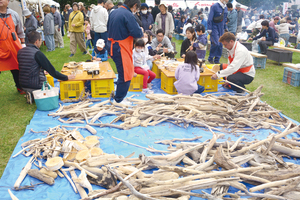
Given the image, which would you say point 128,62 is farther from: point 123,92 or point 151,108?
point 151,108

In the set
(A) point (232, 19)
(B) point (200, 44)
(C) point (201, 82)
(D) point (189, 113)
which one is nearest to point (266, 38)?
(A) point (232, 19)

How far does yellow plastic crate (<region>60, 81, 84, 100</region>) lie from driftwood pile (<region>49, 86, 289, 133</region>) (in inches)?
21.4

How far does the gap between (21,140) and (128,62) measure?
2100 mm

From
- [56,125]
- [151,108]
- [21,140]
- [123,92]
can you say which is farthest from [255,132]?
[21,140]

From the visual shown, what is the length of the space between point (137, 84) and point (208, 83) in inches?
65.1

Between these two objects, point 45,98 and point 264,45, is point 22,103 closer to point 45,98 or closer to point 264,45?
point 45,98

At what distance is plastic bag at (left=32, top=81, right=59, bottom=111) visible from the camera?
176 inches

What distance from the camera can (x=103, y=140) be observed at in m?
3.53

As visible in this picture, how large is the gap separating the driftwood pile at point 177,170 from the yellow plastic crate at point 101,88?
6.68ft

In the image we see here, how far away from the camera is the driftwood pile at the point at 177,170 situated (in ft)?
7.41

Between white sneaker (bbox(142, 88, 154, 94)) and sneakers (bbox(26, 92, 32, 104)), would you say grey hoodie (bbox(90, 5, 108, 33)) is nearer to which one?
white sneaker (bbox(142, 88, 154, 94))

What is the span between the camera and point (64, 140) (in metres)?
3.29

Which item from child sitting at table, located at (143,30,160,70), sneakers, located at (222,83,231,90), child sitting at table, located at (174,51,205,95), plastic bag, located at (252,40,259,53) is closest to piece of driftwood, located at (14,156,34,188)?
child sitting at table, located at (174,51,205,95)

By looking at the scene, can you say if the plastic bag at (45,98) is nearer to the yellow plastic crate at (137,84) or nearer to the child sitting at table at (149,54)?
the yellow plastic crate at (137,84)
